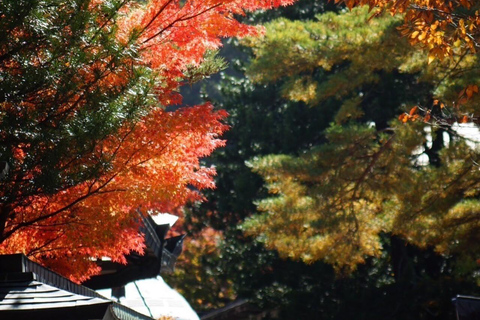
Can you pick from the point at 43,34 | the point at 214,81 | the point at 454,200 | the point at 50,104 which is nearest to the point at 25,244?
the point at 50,104

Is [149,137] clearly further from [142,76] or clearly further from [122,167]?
[142,76]

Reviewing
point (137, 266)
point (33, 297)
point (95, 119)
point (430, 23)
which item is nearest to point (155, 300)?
point (137, 266)

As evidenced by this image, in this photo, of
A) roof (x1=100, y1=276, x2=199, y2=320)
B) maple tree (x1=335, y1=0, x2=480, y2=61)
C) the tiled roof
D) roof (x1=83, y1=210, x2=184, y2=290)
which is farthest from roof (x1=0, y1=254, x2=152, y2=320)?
roof (x1=100, y1=276, x2=199, y2=320)

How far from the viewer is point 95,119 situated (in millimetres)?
7391

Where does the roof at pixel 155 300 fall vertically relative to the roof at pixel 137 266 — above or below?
below

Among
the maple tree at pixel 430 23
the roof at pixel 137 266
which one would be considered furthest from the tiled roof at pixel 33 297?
the roof at pixel 137 266

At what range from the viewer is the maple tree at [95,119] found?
7246mm

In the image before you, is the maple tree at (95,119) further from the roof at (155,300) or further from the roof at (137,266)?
the roof at (155,300)

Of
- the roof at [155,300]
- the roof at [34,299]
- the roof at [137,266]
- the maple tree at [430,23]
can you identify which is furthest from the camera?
the roof at [155,300]

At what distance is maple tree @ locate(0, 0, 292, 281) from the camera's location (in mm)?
7246

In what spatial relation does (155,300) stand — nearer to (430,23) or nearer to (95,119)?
(95,119)

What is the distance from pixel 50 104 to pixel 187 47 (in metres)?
2.44

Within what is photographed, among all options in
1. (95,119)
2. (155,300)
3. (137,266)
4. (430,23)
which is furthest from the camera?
(155,300)

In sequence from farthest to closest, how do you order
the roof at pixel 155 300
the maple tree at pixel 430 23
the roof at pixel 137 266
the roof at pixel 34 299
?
1. the roof at pixel 155 300
2. the roof at pixel 137 266
3. the maple tree at pixel 430 23
4. the roof at pixel 34 299
